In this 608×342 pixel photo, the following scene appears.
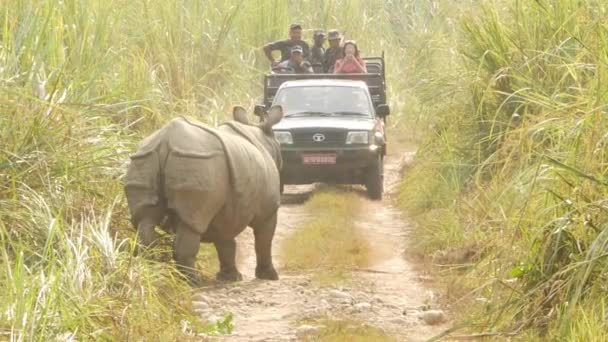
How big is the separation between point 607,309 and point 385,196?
35.2ft

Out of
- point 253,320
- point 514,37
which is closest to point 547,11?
point 514,37

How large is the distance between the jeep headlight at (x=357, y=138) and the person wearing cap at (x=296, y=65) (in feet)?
11.4

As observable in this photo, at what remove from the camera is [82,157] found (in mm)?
10281

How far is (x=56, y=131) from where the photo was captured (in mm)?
10086

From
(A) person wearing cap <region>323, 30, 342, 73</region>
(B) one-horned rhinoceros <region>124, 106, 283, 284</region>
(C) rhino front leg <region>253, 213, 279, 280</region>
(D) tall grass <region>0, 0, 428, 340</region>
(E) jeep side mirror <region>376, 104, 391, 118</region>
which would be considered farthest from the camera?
(A) person wearing cap <region>323, 30, 342, 73</region>

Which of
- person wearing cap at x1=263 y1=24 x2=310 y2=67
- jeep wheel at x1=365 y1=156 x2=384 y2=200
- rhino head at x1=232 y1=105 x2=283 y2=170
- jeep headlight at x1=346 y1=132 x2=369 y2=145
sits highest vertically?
rhino head at x1=232 y1=105 x2=283 y2=170

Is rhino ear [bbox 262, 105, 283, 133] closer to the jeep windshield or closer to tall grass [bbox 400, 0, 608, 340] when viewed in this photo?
tall grass [bbox 400, 0, 608, 340]

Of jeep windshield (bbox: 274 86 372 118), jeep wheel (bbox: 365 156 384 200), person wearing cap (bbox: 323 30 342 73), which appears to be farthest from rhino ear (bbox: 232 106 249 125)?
person wearing cap (bbox: 323 30 342 73)

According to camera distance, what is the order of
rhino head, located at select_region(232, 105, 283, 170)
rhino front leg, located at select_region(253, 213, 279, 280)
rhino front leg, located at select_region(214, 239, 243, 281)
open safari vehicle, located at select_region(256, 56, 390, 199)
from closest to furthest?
rhino front leg, located at select_region(214, 239, 243, 281), rhino front leg, located at select_region(253, 213, 279, 280), rhino head, located at select_region(232, 105, 283, 170), open safari vehicle, located at select_region(256, 56, 390, 199)

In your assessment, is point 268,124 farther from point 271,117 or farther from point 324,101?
point 324,101

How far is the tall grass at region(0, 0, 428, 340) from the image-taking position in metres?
7.53

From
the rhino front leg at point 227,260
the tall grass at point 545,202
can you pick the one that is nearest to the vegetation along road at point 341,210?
the tall grass at point 545,202

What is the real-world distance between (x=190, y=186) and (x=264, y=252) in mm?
1684

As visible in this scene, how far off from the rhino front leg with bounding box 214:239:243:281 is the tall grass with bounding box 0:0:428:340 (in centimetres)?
39
